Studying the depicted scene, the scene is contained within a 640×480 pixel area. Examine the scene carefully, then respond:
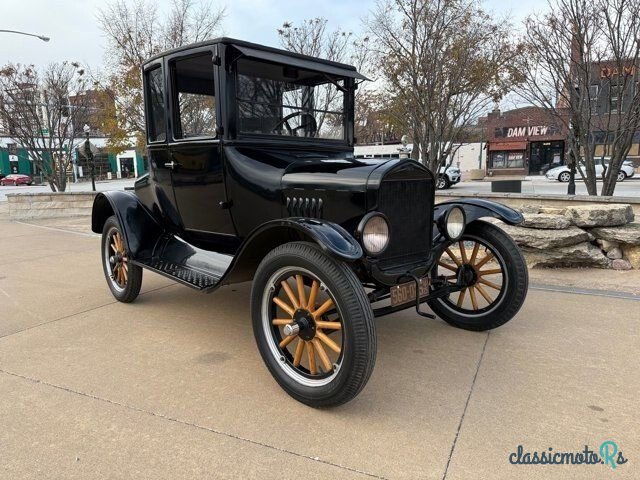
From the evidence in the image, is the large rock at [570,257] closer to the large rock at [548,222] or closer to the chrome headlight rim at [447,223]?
the large rock at [548,222]

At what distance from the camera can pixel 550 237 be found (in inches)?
202

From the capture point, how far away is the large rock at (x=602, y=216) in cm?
519

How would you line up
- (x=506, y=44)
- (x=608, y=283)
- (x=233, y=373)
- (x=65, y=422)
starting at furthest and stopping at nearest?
(x=506, y=44)
(x=608, y=283)
(x=233, y=373)
(x=65, y=422)

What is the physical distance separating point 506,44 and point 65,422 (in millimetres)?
8257

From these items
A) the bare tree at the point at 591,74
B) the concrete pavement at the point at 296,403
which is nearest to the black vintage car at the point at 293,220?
the concrete pavement at the point at 296,403

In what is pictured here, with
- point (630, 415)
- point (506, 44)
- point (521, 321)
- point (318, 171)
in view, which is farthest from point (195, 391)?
point (506, 44)

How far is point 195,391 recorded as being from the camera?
269 centimetres

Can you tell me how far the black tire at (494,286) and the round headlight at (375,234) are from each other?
39.8 inches

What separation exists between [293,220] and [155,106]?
2.19 meters

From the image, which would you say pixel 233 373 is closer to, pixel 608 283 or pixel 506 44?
pixel 608 283

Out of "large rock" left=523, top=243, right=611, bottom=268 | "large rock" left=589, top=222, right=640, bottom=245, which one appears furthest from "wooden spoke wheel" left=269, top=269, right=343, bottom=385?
"large rock" left=589, top=222, right=640, bottom=245

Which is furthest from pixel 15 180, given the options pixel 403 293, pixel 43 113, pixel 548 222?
pixel 403 293

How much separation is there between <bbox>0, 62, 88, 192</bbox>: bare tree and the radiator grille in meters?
13.5

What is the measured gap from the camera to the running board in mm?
3381
